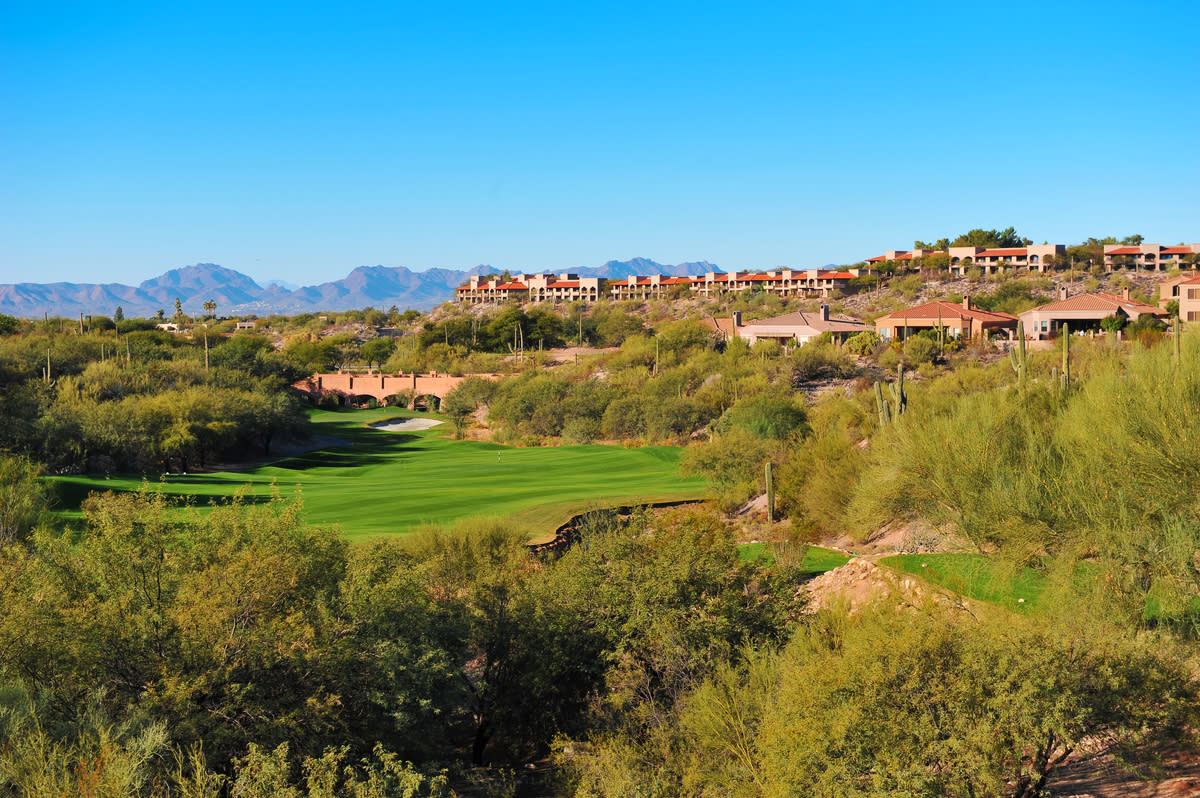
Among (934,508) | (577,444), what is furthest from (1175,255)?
(934,508)

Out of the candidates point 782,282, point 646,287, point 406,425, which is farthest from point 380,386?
point 646,287

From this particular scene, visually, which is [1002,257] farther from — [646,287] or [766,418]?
[766,418]

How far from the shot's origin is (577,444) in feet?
208

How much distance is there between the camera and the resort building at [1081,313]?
67.3 meters

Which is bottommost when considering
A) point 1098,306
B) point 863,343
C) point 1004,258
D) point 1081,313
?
point 863,343

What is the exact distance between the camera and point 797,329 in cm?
8031

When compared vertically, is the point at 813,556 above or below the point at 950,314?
below

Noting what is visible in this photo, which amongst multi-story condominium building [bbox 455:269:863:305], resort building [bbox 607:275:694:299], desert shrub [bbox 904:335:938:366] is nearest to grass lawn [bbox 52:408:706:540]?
desert shrub [bbox 904:335:938:366]

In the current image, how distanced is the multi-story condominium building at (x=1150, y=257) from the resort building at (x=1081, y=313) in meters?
45.5

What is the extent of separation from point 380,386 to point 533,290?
71.6 m

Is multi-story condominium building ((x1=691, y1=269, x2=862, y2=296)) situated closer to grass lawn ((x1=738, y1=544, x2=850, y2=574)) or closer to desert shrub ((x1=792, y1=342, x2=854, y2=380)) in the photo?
desert shrub ((x1=792, y1=342, x2=854, y2=380))

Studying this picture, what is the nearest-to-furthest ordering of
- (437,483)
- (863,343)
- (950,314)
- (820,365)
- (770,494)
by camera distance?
(770,494), (437,483), (820,365), (863,343), (950,314)

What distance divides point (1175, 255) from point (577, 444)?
84.4 m

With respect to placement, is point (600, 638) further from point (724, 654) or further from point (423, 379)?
point (423, 379)
